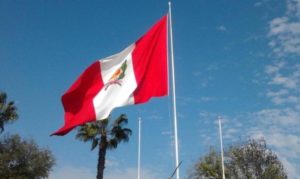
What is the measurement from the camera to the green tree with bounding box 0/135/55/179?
150ft

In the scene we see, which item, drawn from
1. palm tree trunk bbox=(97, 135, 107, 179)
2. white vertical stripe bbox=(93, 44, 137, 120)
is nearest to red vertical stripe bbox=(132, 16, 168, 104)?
white vertical stripe bbox=(93, 44, 137, 120)

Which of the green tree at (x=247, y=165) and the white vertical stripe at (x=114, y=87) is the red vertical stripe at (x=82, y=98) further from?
the green tree at (x=247, y=165)

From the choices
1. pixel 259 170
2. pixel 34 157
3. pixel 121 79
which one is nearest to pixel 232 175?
pixel 259 170

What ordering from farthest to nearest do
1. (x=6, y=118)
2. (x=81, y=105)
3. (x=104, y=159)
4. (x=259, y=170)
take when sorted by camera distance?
1. (x=259, y=170)
2. (x=6, y=118)
3. (x=104, y=159)
4. (x=81, y=105)

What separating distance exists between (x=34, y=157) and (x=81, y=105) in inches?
1435

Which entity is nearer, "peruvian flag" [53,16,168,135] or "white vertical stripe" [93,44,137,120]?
"peruvian flag" [53,16,168,135]

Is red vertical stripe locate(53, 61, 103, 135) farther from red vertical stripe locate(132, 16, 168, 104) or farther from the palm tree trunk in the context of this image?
the palm tree trunk

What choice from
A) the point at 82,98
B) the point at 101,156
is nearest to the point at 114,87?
the point at 82,98

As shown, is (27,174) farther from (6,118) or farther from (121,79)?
(121,79)

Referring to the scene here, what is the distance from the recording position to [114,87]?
48.9ft

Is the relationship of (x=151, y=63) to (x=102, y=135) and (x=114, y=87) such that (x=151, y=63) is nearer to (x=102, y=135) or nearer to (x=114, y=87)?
(x=114, y=87)

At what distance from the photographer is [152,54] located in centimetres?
1480

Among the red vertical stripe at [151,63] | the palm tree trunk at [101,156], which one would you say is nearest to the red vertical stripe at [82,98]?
the red vertical stripe at [151,63]

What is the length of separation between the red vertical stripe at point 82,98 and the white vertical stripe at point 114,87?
16cm
